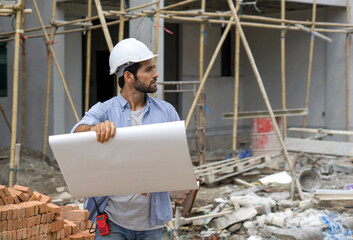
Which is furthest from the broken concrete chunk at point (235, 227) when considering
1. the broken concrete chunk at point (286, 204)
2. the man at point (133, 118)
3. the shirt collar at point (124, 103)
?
the shirt collar at point (124, 103)

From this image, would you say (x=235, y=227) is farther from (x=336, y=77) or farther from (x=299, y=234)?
(x=336, y=77)

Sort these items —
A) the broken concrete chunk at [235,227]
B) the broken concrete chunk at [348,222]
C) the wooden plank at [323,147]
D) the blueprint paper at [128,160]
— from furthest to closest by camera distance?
1. the wooden plank at [323,147]
2. the broken concrete chunk at [235,227]
3. the broken concrete chunk at [348,222]
4. the blueprint paper at [128,160]

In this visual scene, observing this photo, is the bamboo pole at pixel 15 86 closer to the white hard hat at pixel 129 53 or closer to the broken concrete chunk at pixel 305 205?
the broken concrete chunk at pixel 305 205

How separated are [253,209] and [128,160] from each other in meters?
4.79

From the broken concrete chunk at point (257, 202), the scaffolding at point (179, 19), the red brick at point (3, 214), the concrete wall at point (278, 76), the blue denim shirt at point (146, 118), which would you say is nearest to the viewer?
the blue denim shirt at point (146, 118)

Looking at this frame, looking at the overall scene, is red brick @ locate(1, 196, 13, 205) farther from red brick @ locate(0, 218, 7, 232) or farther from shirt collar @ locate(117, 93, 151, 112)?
shirt collar @ locate(117, 93, 151, 112)

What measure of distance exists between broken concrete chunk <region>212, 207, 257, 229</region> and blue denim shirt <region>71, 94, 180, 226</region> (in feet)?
13.3

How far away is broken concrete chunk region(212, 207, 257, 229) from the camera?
734 centimetres

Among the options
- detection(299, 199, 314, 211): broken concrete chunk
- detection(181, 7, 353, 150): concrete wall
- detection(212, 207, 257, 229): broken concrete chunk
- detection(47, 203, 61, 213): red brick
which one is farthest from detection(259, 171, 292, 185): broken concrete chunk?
detection(47, 203, 61, 213): red brick

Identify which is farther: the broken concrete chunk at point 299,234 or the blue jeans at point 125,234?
the broken concrete chunk at point 299,234

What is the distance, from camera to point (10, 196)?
520 cm

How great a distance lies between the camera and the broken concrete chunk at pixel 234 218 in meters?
7.34

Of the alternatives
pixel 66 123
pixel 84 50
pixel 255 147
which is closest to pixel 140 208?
pixel 255 147

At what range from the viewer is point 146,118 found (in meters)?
3.39
